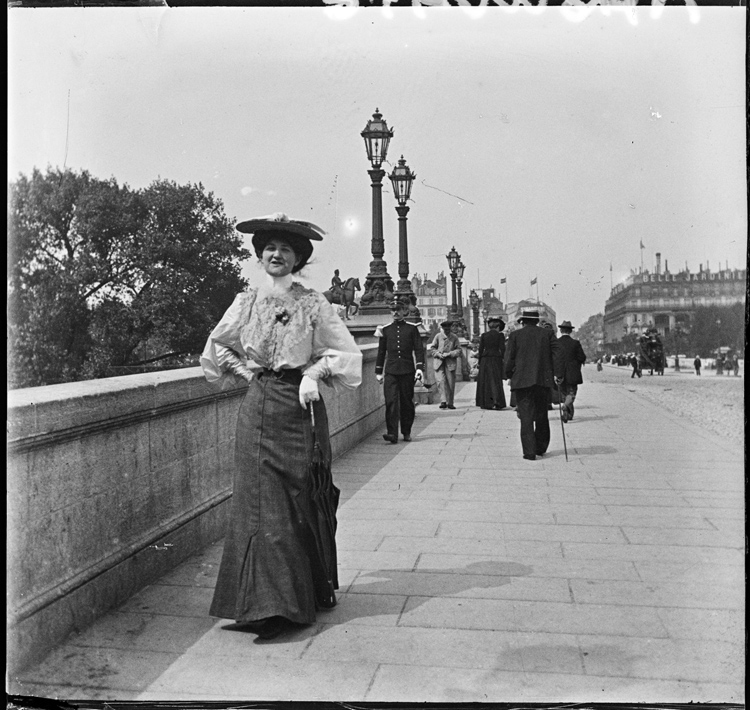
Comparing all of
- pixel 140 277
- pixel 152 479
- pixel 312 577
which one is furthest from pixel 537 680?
pixel 140 277

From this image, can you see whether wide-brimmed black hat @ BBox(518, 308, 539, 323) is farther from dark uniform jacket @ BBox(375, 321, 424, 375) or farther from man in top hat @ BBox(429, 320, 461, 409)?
man in top hat @ BBox(429, 320, 461, 409)

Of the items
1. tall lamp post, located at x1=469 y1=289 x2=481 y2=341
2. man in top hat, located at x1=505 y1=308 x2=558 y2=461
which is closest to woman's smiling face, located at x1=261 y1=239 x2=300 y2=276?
man in top hat, located at x1=505 y1=308 x2=558 y2=461

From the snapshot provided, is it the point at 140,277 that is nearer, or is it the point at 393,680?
the point at 393,680

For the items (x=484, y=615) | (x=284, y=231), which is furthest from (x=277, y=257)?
(x=484, y=615)

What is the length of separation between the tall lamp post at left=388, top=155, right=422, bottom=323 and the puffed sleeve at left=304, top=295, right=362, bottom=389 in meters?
10.3

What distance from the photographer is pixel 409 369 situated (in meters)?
11.6

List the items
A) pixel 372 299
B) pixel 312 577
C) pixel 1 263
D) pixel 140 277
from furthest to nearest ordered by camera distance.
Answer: pixel 140 277 → pixel 372 299 → pixel 312 577 → pixel 1 263

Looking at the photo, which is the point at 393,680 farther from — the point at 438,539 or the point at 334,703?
the point at 438,539

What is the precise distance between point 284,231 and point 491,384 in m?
12.8

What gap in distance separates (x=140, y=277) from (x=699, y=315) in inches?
882

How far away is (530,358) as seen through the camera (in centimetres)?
1008

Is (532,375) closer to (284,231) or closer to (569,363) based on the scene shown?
(569,363)

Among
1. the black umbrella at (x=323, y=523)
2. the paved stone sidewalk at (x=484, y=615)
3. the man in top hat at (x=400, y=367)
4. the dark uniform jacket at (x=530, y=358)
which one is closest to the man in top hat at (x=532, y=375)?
the dark uniform jacket at (x=530, y=358)

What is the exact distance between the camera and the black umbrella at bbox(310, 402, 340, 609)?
4.26m
